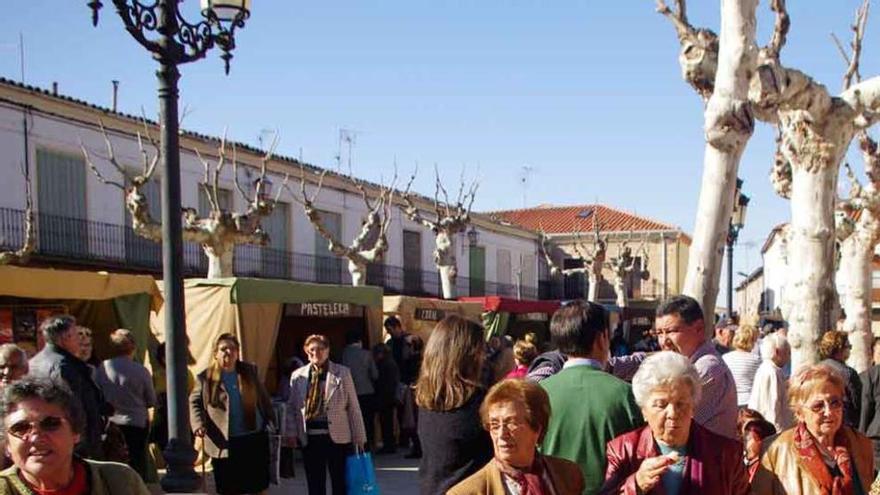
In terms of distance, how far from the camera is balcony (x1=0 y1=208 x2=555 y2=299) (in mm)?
16141

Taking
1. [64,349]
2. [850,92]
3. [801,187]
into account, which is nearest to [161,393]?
[64,349]

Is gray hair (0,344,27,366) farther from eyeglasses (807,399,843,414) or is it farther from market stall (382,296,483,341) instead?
market stall (382,296,483,341)

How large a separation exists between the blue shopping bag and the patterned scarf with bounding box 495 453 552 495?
11.4 feet

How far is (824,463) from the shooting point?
10.2 ft

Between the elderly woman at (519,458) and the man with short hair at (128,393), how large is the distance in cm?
482

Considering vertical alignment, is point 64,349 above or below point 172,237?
below

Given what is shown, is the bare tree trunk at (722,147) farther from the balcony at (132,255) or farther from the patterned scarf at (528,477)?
the balcony at (132,255)

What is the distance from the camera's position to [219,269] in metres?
15.6

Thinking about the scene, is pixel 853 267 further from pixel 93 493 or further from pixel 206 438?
pixel 93 493

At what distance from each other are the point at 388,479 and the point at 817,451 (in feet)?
19.5

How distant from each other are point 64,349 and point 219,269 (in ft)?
34.4

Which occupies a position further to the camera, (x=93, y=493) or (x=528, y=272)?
(x=528, y=272)

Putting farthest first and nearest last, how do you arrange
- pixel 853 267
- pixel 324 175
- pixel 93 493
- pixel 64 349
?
pixel 324 175 → pixel 853 267 → pixel 64 349 → pixel 93 493

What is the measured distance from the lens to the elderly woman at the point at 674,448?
2598mm
